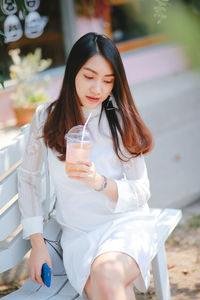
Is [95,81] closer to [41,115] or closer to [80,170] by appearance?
[41,115]

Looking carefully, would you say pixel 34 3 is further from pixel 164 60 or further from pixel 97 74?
pixel 164 60

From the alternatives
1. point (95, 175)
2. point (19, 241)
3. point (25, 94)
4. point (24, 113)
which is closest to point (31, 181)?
point (19, 241)

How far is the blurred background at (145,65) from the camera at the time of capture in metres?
4.93

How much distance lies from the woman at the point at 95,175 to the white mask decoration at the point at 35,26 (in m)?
3.49

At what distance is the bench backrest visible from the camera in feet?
7.40

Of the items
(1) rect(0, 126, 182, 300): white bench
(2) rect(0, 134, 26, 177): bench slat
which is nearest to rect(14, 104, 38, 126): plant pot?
(1) rect(0, 126, 182, 300): white bench

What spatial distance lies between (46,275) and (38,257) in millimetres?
104

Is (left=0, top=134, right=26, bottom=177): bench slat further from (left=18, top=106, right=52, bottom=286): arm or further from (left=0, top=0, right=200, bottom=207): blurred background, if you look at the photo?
(left=0, top=0, right=200, bottom=207): blurred background

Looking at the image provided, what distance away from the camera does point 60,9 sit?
246 inches

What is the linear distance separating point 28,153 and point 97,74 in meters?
0.51

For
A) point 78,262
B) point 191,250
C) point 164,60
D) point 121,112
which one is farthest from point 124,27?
point 78,262

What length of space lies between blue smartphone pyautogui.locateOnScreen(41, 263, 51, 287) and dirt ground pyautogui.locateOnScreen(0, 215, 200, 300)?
1136 millimetres

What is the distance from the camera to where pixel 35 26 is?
5.75 meters

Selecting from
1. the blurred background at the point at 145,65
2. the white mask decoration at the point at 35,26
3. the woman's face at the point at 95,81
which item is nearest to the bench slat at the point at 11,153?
the woman's face at the point at 95,81
